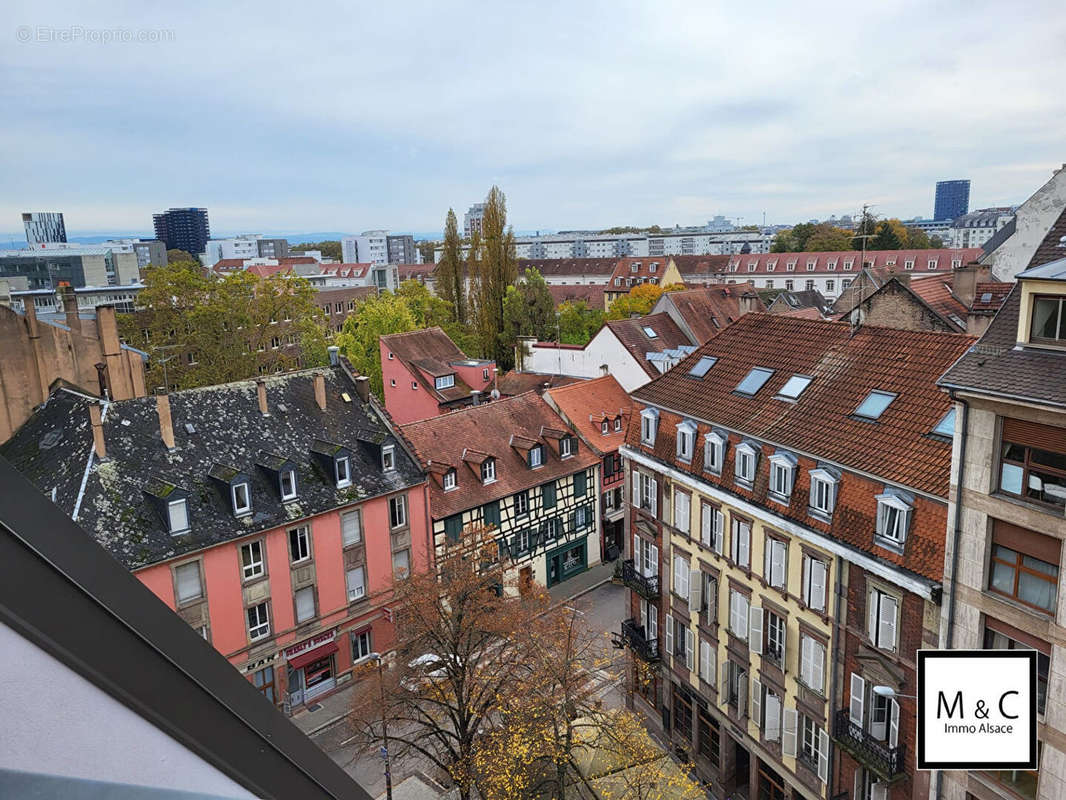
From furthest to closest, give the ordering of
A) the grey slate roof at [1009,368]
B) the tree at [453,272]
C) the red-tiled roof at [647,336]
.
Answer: the tree at [453,272], the red-tiled roof at [647,336], the grey slate roof at [1009,368]

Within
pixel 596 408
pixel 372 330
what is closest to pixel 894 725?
pixel 596 408

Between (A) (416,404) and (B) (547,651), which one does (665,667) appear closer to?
(B) (547,651)

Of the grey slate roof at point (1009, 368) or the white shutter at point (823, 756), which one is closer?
the grey slate roof at point (1009, 368)

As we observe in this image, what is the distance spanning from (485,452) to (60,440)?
16.1 meters

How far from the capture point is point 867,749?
16703mm

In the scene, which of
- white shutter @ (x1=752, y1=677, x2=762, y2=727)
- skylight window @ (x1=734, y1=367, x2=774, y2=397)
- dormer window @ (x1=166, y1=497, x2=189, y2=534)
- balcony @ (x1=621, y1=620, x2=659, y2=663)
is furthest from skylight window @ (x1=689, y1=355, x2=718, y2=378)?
dormer window @ (x1=166, y1=497, x2=189, y2=534)

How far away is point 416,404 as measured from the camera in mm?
47031

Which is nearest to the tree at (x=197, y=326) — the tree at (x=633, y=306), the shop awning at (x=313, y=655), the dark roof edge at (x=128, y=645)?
the shop awning at (x=313, y=655)

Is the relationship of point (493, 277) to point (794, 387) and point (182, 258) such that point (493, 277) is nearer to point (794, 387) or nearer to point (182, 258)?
point (182, 258)

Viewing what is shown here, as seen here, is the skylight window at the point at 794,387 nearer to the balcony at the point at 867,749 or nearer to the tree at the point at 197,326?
the balcony at the point at 867,749

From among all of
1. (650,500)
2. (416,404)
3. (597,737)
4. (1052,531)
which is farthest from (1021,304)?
(416,404)

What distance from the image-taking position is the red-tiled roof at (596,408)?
37.3 meters

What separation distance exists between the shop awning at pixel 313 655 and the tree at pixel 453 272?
43778mm

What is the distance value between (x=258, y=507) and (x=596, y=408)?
61.9ft
